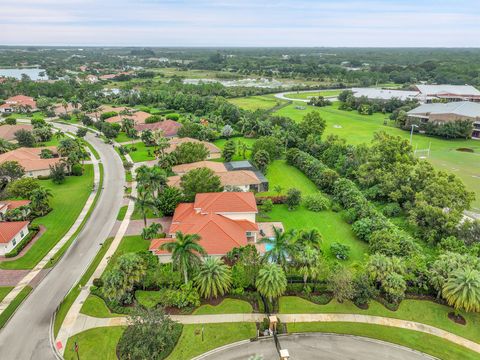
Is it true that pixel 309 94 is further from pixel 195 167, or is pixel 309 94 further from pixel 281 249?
pixel 281 249

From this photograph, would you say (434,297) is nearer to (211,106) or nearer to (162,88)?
(211,106)

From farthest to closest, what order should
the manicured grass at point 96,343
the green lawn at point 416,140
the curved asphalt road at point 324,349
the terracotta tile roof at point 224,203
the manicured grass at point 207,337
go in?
the green lawn at point 416,140, the terracotta tile roof at point 224,203, the manicured grass at point 207,337, the curved asphalt road at point 324,349, the manicured grass at point 96,343

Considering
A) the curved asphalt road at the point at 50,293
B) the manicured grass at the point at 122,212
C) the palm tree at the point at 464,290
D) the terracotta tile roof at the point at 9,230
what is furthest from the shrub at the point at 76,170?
the palm tree at the point at 464,290

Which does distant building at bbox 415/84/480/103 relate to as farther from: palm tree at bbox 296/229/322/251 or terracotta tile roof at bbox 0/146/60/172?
terracotta tile roof at bbox 0/146/60/172

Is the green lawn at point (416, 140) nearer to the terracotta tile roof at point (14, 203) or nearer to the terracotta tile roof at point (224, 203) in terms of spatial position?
the terracotta tile roof at point (224, 203)

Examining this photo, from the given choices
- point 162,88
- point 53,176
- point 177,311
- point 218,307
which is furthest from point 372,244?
point 162,88

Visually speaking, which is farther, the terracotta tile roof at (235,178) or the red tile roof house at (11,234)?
the terracotta tile roof at (235,178)
